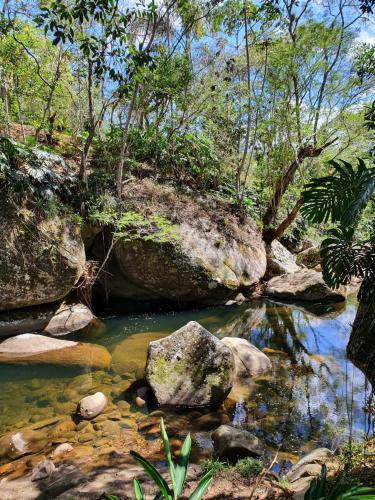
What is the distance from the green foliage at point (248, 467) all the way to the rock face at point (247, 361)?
2260mm

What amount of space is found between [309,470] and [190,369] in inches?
84.4

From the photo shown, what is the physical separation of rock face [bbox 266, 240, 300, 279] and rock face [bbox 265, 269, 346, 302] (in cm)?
123

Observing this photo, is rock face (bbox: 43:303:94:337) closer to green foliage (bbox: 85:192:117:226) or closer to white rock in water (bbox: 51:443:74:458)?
green foliage (bbox: 85:192:117:226)

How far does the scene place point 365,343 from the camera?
264cm

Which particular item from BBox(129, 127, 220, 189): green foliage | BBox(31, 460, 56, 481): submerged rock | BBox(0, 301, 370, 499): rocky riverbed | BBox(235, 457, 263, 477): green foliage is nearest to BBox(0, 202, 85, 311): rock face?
BBox(0, 301, 370, 499): rocky riverbed

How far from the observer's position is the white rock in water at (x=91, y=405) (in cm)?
435

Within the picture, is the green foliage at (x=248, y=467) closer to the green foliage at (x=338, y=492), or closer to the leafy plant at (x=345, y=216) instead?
the green foliage at (x=338, y=492)

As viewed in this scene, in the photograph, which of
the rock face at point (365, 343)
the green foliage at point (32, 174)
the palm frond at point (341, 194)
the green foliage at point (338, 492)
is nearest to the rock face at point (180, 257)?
the green foliage at point (32, 174)

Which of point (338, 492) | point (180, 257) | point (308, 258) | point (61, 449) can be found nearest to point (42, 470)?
point (61, 449)

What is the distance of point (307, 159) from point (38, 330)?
387 inches

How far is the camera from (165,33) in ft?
39.2

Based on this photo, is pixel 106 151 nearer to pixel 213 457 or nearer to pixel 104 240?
pixel 104 240

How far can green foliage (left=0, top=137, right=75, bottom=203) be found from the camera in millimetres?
6570

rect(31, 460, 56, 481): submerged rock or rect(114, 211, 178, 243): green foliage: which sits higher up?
rect(114, 211, 178, 243): green foliage
